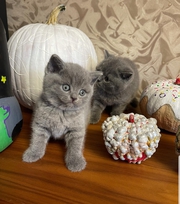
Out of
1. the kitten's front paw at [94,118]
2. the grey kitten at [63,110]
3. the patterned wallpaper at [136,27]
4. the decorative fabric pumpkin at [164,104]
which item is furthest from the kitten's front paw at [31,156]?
the patterned wallpaper at [136,27]

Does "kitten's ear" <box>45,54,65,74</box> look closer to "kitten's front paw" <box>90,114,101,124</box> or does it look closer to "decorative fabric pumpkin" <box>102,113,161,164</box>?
"decorative fabric pumpkin" <box>102,113,161,164</box>

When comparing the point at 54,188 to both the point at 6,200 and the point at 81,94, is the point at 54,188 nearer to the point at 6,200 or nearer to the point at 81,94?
the point at 6,200

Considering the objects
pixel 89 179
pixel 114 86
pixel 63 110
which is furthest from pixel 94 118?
pixel 89 179

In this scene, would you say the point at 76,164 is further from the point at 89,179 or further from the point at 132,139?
the point at 132,139

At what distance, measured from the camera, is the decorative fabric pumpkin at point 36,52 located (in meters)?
0.82

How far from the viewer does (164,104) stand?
80 cm

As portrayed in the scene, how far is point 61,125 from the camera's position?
2.17 feet

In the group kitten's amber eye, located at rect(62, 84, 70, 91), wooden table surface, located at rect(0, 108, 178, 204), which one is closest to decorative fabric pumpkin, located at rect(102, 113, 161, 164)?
wooden table surface, located at rect(0, 108, 178, 204)

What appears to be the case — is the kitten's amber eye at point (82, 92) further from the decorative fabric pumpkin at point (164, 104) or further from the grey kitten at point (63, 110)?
the decorative fabric pumpkin at point (164, 104)

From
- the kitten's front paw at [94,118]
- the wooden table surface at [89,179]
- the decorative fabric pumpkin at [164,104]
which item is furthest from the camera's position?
the kitten's front paw at [94,118]

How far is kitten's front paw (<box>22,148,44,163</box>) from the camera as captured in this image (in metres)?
0.62

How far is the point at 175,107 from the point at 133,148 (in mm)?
283

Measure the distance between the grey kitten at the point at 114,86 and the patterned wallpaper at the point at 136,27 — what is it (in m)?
0.14

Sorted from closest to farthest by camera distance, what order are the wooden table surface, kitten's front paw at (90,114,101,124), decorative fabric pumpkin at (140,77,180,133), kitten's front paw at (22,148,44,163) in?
the wooden table surface, kitten's front paw at (22,148,44,163), decorative fabric pumpkin at (140,77,180,133), kitten's front paw at (90,114,101,124)
